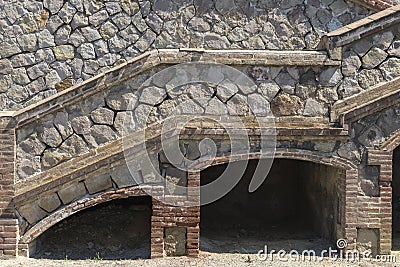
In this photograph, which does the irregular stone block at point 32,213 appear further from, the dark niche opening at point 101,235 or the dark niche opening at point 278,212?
the dark niche opening at point 278,212

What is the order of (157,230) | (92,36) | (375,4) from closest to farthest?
(157,230)
(375,4)
(92,36)

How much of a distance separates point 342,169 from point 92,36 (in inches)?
185

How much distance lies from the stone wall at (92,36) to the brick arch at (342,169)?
2.72m

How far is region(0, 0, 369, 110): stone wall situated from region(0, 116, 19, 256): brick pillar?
254 centimetres

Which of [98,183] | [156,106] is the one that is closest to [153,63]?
[156,106]

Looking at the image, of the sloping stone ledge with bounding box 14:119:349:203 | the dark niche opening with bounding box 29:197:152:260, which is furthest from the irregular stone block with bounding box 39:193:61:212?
the dark niche opening with bounding box 29:197:152:260

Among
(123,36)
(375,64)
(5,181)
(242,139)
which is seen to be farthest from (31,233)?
(375,64)

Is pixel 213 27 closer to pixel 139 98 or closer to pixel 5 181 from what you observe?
pixel 139 98

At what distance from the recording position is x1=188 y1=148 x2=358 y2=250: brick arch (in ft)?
25.2

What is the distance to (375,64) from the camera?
7.90 meters

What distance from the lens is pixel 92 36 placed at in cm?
998

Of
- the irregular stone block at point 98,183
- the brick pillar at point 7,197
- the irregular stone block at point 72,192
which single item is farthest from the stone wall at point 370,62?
the brick pillar at point 7,197

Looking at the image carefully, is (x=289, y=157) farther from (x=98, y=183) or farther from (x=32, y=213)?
(x=32, y=213)

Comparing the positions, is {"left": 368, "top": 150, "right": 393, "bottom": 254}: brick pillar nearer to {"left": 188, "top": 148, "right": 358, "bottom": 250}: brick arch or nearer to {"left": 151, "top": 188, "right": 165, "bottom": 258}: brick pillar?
{"left": 188, "top": 148, "right": 358, "bottom": 250}: brick arch
